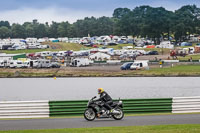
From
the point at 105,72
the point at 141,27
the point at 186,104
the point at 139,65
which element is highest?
the point at 141,27

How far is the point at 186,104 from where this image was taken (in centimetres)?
2459

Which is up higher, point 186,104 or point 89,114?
point 186,104

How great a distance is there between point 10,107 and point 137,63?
58246mm

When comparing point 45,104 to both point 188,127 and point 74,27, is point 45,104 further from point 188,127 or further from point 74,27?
point 74,27

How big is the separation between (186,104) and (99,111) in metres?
5.79

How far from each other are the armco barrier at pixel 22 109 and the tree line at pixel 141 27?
120m

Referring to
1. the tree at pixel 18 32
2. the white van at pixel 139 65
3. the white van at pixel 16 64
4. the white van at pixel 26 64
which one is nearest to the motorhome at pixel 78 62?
the white van at pixel 26 64

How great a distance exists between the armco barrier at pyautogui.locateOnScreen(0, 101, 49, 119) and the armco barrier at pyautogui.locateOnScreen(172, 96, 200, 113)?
7.93 metres

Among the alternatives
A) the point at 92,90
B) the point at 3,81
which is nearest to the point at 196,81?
the point at 92,90

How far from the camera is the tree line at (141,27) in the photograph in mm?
143000

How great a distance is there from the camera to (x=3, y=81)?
80.9 m

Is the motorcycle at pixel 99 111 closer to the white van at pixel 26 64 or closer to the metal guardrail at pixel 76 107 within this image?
the metal guardrail at pixel 76 107

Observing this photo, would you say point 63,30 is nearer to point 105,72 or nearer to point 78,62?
point 78,62

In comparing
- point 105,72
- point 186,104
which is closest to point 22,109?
point 186,104
